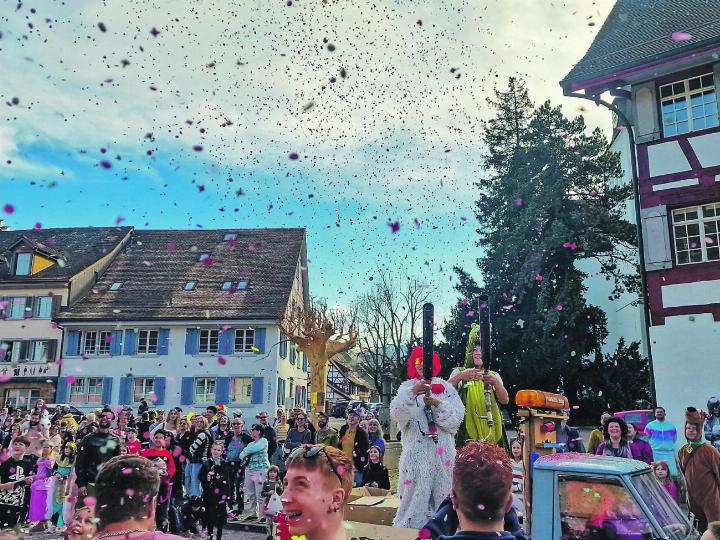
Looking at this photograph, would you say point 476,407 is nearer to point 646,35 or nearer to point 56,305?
point 646,35

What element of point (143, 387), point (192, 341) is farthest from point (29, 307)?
point (192, 341)

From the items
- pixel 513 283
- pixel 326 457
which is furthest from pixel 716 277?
pixel 326 457

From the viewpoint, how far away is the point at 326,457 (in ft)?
8.48

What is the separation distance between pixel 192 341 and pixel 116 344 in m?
4.09

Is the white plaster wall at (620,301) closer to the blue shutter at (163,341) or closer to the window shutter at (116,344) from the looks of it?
the blue shutter at (163,341)

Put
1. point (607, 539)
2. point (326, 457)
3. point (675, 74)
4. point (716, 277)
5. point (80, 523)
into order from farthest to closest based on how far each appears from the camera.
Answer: point (675, 74) → point (716, 277) → point (607, 539) → point (80, 523) → point (326, 457)

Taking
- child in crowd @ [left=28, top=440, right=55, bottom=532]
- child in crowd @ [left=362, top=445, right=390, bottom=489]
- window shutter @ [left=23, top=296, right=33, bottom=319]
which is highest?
window shutter @ [left=23, top=296, right=33, bottom=319]

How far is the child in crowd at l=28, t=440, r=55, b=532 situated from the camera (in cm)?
1016

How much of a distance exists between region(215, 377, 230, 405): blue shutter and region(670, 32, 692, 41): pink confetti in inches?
958

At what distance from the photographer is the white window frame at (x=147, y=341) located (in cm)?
3222

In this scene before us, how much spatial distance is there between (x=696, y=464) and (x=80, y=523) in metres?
6.54

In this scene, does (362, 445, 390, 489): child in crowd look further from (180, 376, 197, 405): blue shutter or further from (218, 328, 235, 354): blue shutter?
(180, 376, 197, 405): blue shutter

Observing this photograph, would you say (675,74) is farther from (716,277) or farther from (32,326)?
(32,326)

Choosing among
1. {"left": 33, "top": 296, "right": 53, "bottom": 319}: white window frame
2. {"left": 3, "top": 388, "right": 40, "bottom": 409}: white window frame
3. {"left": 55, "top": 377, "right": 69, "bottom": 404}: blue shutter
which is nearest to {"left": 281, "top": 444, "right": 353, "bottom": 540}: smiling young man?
{"left": 55, "top": 377, "right": 69, "bottom": 404}: blue shutter
